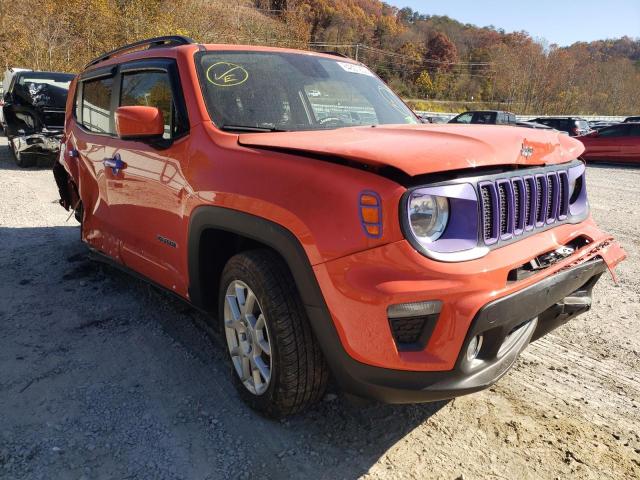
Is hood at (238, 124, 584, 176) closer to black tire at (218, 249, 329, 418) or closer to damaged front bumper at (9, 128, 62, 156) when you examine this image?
black tire at (218, 249, 329, 418)

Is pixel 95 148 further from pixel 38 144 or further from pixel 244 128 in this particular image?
pixel 38 144

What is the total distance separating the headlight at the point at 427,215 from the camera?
186cm

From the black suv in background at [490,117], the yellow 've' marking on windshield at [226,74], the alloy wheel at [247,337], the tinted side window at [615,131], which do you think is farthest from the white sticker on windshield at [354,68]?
the black suv in background at [490,117]

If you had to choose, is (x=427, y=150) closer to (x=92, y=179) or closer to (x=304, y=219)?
(x=304, y=219)

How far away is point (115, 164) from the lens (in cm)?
341

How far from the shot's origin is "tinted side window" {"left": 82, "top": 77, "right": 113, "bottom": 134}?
3.80m

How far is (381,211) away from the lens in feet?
5.97

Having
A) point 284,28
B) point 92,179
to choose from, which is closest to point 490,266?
point 92,179

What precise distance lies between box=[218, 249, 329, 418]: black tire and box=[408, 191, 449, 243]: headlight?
0.64m

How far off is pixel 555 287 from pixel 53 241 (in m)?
5.32

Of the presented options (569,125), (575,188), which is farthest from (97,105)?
(569,125)

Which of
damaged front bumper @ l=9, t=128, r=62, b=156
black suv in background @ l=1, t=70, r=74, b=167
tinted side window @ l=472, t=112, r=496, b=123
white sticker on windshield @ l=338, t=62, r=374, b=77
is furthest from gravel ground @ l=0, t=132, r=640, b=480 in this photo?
Result: tinted side window @ l=472, t=112, r=496, b=123

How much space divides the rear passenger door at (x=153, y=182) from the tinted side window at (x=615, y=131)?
54.4 ft

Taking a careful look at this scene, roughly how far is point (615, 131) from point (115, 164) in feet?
55.5
